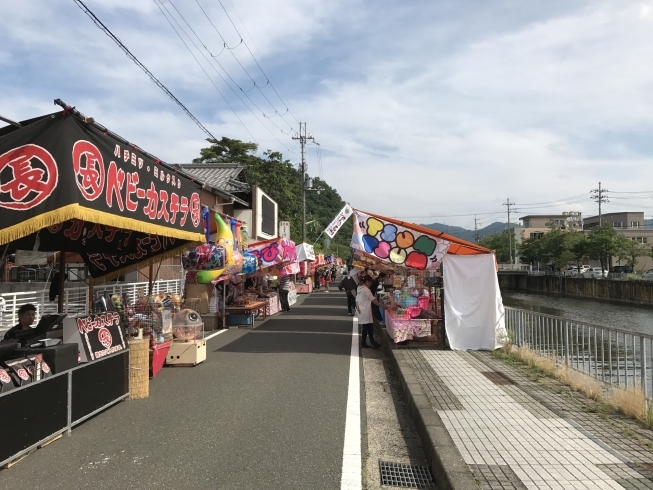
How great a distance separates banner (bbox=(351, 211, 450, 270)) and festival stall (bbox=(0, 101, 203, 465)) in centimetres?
488

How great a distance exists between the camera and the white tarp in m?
10.4

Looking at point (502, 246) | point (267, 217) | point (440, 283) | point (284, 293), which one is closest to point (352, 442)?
point (440, 283)

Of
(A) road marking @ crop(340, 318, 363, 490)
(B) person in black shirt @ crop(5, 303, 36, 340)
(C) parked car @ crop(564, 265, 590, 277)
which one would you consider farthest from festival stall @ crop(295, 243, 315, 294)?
(C) parked car @ crop(564, 265, 590, 277)

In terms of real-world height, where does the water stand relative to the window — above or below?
below

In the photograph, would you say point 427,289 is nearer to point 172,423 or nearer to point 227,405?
point 227,405

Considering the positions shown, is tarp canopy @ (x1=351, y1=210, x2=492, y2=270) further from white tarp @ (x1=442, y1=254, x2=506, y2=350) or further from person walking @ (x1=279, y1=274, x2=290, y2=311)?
person walking @ (x1=279, y1=274, x2=290, y2=311)

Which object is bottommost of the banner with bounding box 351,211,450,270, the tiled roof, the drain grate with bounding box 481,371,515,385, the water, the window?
the water

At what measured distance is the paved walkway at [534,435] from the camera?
160 inches

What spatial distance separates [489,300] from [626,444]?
5714 millimetres

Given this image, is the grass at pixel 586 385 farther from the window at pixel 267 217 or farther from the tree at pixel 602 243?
the tree at pixel 602 243

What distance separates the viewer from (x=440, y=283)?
1197 cm

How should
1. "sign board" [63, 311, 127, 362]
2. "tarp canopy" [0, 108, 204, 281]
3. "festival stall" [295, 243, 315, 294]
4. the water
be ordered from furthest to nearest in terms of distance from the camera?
"festival stall" [295, 243, 315, 294]
the water
"sign board" [63, 311, 127, 362]
"tarp canopy" [0, 108, 204, 281]

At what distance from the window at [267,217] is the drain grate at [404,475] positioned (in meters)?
29.8

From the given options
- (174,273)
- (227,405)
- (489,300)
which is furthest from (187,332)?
(174,273)
